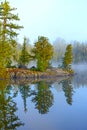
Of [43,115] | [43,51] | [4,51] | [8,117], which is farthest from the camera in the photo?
[43,51]

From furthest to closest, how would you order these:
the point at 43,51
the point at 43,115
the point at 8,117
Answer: the point at 43,51 < the point at 43,115 < the point at 8,117

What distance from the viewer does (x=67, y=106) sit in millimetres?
26656

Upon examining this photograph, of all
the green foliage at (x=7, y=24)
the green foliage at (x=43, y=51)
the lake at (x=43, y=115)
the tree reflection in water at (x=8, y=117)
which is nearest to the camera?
the tree reflection in water at (x=8, y=117)

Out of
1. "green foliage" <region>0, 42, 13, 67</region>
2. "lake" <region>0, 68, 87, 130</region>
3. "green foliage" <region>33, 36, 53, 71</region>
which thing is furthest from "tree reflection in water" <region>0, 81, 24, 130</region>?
"green foliage" <region>33, 36, 53, 71</region>

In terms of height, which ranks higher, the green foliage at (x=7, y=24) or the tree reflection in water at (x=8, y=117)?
the green foliage at (x=7, y=24)

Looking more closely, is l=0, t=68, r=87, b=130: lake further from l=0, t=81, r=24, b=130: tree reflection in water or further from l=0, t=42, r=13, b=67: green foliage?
l=0, t=42, r=13, b=67: green foliage

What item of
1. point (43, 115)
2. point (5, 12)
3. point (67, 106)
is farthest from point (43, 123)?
point (5, 12)

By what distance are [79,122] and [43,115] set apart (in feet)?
10.3

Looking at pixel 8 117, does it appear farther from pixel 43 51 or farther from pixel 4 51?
pixel 43 51

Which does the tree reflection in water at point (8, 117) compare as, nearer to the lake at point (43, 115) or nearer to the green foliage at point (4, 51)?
the lake at point (43, 115)

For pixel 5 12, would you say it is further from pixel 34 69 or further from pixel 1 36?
pixel 34 69

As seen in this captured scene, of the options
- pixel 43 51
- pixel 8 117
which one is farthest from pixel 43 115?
pixel 43 51

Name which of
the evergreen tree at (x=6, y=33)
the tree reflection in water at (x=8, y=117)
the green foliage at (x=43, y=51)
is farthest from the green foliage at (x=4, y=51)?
the tree reflection in water at (x=8, y=117)

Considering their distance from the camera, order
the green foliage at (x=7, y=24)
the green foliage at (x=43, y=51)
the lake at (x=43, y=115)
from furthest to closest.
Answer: the green foliage at (x=43, y=51) → the green foliage at (x=7, y=24) → the lake at (x=43, y=115)
